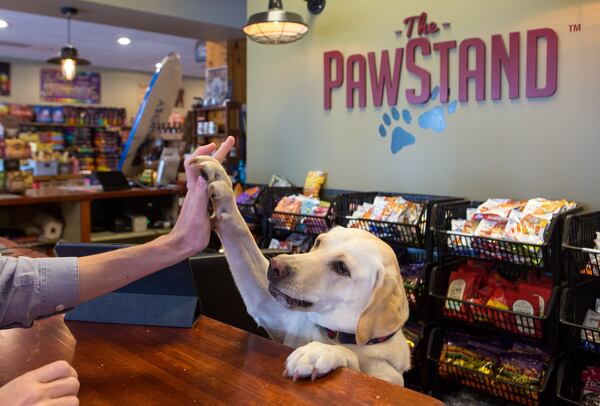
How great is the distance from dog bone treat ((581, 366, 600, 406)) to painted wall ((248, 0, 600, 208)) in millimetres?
723

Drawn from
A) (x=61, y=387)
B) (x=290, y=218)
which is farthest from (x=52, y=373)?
(x=290, y=218)

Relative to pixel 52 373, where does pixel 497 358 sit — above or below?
below

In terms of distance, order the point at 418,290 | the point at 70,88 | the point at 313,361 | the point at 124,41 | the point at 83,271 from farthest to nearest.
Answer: the point at 70,88
the point at 124,41
the point at 418,290
the point at 83,271
the point at 313,361

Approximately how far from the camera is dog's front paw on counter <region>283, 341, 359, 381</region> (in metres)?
1.02

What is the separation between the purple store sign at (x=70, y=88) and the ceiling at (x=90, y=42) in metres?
0.42

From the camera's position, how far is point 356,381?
101 cm

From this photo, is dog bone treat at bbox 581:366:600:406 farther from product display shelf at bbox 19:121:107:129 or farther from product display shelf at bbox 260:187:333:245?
product display shelf at bbox 19:121:107:129

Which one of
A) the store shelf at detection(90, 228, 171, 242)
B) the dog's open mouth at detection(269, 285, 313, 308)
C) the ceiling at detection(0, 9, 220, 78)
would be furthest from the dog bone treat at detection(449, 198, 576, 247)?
the ceiling at detection(0, 9, 220, 78)

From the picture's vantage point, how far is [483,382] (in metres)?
2.49

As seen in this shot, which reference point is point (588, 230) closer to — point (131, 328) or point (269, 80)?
point (131, 328)

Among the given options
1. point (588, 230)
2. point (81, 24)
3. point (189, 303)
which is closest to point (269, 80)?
point (588, 230)

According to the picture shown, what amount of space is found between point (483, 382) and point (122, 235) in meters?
2.76

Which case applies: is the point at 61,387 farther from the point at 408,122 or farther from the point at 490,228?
the point at 408,122

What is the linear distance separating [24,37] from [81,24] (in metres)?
1.69
